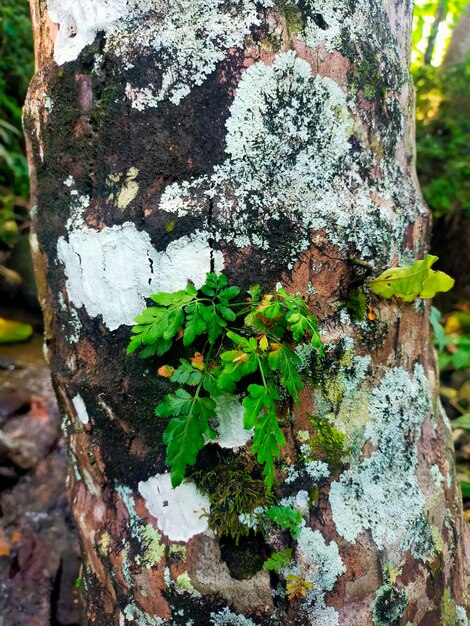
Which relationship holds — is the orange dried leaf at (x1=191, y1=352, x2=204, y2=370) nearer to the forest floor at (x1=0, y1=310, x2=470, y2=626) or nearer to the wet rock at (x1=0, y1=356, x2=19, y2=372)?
the forest floor at (x1=0, y1=310, x2=470, y2=626)

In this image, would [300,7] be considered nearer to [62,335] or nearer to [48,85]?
[48,85]

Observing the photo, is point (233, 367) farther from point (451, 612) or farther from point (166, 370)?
point (451, 612)

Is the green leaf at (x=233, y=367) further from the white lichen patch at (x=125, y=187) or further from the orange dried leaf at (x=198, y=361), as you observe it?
the white lichen patch at (x=125, y=187)

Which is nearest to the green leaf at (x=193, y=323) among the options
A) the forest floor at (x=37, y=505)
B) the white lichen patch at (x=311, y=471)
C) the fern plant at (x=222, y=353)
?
the fern plant at (x=222, y=353)

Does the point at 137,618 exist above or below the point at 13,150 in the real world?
below

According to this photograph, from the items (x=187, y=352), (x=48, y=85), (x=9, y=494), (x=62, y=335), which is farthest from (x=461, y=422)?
(x=9, y=494)

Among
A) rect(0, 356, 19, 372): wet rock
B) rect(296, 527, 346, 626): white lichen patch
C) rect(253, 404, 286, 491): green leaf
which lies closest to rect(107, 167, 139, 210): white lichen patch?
rect(253, 404, 286, 491): green leaf

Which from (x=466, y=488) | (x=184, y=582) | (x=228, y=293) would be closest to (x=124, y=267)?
(x=228, y=293)
